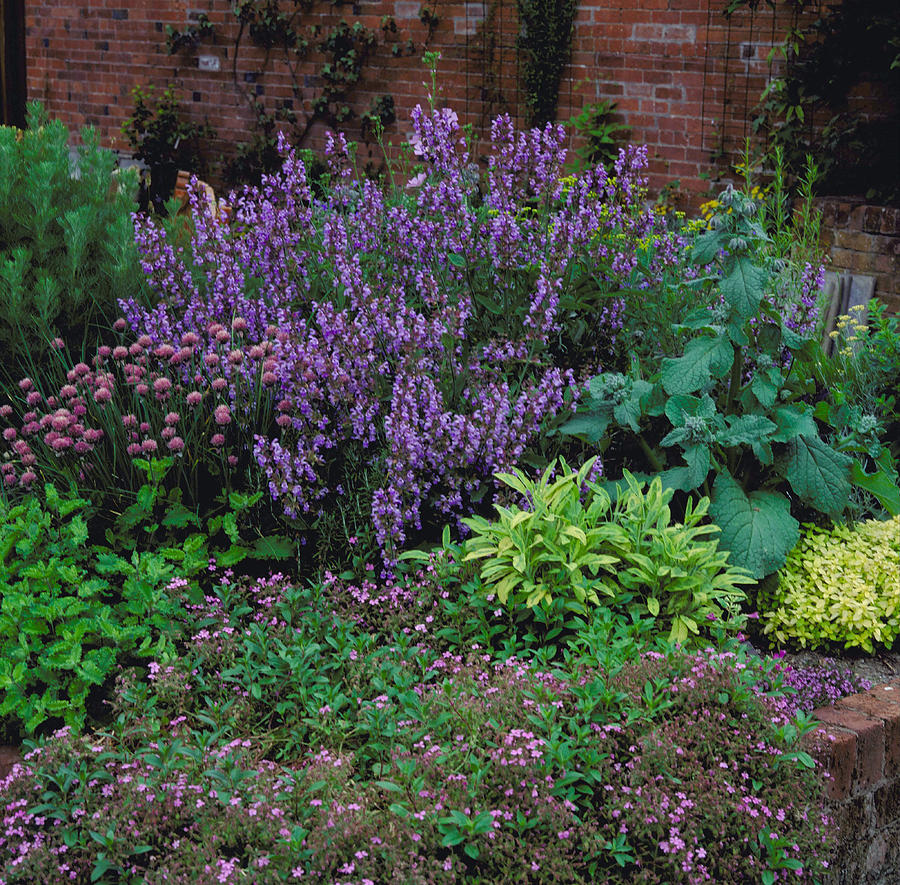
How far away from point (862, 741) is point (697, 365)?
1223 mm

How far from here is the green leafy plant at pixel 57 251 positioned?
13.6 feet

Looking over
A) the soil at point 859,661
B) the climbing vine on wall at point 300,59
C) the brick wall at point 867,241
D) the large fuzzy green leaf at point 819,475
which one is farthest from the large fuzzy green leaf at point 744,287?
the climbing vine on wall at point 300,59

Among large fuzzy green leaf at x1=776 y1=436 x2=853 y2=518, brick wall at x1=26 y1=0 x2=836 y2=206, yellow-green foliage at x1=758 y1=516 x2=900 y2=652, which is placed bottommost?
yellow-green foliage at x1=758 y1=516 x2=900 y2=652

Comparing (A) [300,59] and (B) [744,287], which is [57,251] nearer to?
(B) [744,287]

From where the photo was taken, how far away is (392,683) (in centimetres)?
277

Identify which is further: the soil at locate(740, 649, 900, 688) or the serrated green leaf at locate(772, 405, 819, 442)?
the serrated green leaf at locate(772, 405, 819, 442)

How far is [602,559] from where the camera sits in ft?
9.78

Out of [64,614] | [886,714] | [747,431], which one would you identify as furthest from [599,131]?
[64,614]

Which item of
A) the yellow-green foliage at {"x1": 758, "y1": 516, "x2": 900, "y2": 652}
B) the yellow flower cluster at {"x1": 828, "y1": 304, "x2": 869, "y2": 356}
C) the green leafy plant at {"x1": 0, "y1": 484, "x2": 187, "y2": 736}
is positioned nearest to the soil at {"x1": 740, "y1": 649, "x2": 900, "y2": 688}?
the yellow-green foliage at {"x1": 758, "y1": 516, "x2": 900, "y2": 652}

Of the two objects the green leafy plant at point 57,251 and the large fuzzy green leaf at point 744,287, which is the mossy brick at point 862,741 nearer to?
the large fuzzy green leaf at point 744,287

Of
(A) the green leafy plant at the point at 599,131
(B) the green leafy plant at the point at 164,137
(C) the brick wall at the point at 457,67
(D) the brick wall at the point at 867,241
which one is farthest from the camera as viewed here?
(B) the green leafy plant at the point at 164,137

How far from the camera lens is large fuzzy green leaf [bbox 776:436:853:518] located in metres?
3.38

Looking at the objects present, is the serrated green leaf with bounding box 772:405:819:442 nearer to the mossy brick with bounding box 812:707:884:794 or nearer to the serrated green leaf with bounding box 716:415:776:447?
the serrated green leaf with bounding box 716:415:776:447

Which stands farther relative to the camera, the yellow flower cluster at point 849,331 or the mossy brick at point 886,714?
the yellow flower cluster at point 849,331
